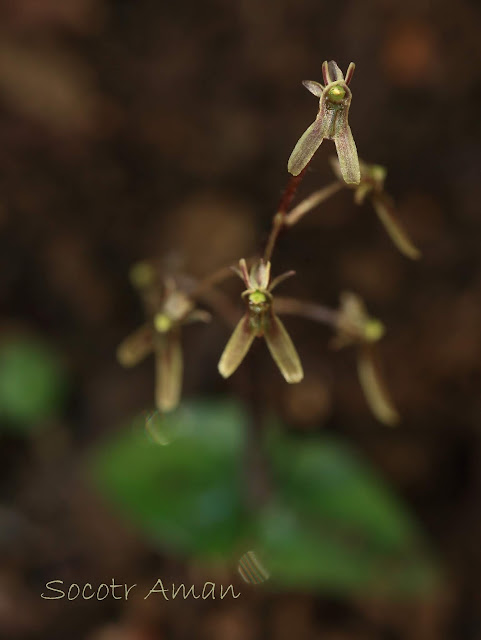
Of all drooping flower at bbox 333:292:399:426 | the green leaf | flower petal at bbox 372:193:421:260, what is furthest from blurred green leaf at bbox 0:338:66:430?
flower petal at bbox 372:193:421:260

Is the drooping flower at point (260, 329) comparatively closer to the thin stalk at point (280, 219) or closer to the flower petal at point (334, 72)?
the thin stalk at point (280, 219)

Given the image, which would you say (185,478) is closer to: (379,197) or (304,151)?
(379,197)

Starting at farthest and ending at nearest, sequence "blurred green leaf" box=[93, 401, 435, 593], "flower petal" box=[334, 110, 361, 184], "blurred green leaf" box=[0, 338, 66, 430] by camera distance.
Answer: "blurred green leaf" box=[0, 338, 66, 430] < "blurred green leaf" box=[93, 401, 435, 593] < "flower petal" box=[334, 110, 361, 184]

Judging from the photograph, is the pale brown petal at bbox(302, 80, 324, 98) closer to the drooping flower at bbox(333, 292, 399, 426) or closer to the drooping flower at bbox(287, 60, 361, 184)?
the drooping flower at bbox(287, 60, 361, 184)

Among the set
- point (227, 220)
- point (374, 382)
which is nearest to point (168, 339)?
point (374, 382)

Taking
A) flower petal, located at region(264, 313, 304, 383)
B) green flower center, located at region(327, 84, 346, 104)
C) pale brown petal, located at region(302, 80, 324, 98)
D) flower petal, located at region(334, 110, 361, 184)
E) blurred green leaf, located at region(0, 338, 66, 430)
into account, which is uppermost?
blurred green leaf, located at region(0, 338, 66, 430)

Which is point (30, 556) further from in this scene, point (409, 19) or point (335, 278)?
point (409, 19)
